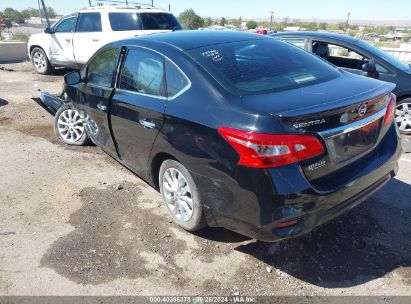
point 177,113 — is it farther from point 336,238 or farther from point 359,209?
point 359,209

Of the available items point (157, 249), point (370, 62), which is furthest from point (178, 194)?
point (370, 62)

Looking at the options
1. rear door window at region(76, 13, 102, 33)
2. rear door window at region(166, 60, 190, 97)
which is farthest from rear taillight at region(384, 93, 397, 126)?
rear door window at region(76, 13, 102, 33)

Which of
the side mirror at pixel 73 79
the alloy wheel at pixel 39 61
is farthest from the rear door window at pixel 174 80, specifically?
the alloy wheel at pixel 39 61

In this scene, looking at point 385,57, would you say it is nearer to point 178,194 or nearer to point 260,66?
point 260,66

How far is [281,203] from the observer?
260 cm

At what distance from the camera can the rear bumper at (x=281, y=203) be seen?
2.58 metres

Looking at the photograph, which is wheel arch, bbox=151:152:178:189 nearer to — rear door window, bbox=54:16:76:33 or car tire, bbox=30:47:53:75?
rear door window, bbox=54:16:76:33

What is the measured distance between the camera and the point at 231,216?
9.54 ft

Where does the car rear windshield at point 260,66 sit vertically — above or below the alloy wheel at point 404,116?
above

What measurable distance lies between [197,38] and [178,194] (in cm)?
149

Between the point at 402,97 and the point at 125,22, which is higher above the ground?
the point at 125,22

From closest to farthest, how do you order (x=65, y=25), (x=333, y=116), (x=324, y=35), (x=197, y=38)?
(x=333, y=116) < (x=197, y=38) < (x=324, y=35) < (x=65, y=25)

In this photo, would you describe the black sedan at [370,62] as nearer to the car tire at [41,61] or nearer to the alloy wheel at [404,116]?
the alloy wheel at [404,116]

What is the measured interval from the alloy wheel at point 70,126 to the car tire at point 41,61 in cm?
636
